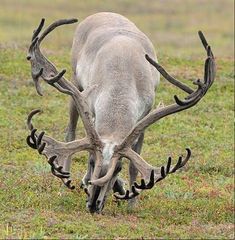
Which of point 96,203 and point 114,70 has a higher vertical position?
point 114,70

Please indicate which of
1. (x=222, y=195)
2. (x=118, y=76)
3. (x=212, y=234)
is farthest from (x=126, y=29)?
(x=212, y=234)

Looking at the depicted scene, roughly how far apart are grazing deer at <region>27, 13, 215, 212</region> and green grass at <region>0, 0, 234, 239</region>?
0.48 m

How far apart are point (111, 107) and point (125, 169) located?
3.96m

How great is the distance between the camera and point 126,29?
514 inches

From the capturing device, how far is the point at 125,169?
14586 millimetres

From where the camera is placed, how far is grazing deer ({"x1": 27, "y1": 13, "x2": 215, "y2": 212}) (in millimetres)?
10273

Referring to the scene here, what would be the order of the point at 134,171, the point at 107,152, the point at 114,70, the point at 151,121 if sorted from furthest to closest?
the point at 134,171
the point at 114,70
the point at 151,121
the point at 107,152

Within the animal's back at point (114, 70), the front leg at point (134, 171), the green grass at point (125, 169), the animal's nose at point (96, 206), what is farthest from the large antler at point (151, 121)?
the front leg at point (134, 171)

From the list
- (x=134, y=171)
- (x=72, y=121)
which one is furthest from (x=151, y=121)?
(x=72, y=121)

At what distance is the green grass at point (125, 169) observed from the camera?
10.2 metres

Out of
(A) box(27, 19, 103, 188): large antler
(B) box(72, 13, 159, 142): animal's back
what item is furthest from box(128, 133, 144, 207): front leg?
(A) box(27, 19, 103, 188): large antler

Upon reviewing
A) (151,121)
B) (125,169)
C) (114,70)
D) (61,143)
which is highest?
(114,70)

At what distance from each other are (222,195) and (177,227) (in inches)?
104

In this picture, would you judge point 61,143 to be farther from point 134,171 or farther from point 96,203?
point 134,171
